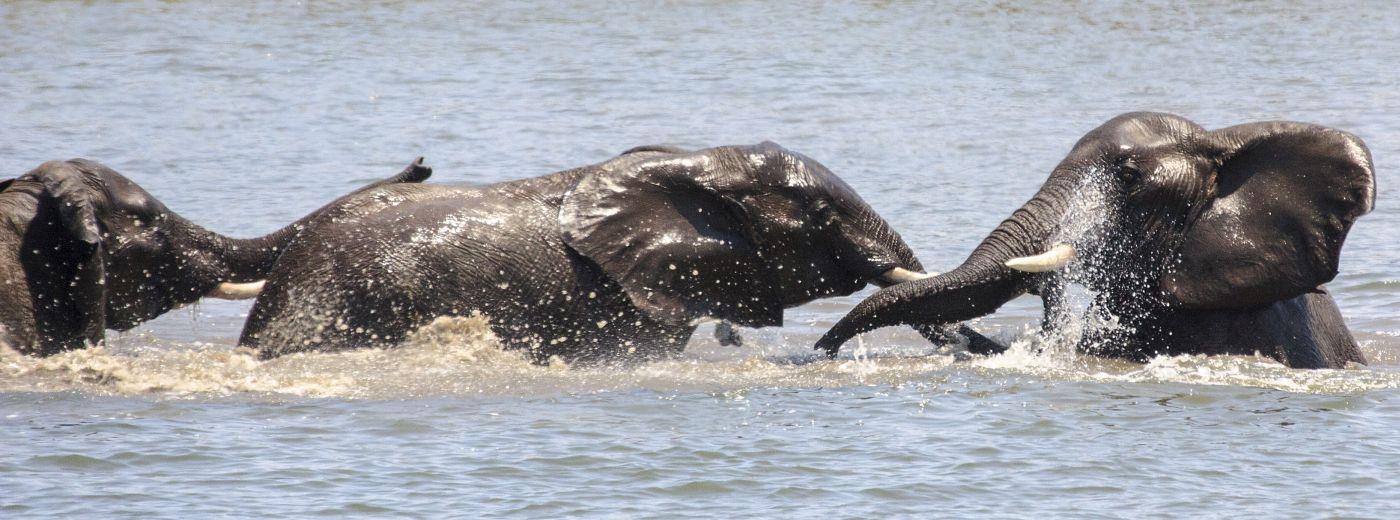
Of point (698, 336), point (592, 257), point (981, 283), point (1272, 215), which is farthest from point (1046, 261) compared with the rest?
point (698, 336)

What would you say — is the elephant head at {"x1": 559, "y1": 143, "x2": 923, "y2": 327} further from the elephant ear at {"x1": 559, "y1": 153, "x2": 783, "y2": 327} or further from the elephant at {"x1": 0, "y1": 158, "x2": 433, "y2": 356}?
the elephant at {"x1": 0, "y1": 158, "x2": 433, "y2": 356}

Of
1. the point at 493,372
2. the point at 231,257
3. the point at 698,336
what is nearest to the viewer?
the point at 493,372

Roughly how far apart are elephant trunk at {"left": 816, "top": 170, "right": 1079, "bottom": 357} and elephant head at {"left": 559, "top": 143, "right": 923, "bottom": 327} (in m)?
0.33

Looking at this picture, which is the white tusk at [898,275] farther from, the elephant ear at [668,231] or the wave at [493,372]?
the elephant ear at [668,231]

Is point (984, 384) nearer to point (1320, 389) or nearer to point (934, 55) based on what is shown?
point (1320, 389)

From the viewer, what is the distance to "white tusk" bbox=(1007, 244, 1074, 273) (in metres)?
10.1

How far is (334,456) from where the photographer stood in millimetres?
8695

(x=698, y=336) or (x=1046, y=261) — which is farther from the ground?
(x=1046, y=261)

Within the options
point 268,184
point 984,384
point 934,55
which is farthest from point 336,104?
point 984,384

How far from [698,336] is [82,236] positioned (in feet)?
13.7

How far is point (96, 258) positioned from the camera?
33.6 ft

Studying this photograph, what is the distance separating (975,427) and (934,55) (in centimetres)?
1934

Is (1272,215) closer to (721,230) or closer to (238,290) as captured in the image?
(721,230)

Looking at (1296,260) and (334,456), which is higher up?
(1296,260)
